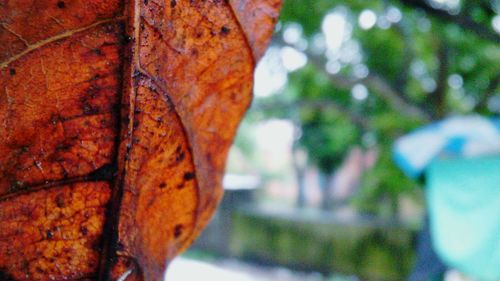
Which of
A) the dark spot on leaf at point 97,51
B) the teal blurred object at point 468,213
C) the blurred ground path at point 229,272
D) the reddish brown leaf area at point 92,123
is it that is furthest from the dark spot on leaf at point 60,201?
the blurred ground path at point 229,272

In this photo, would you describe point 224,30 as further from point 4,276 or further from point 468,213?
point 468,213

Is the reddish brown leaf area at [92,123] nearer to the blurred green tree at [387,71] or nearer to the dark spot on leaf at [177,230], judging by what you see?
the dark spot on leaf at [177,230]

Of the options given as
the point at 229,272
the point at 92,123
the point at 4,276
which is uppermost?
the point at 92,123

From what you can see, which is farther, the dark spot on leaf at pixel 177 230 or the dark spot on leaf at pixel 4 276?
the dark spot on leaf at pixel 177 230

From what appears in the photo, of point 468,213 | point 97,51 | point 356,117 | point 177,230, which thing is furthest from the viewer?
point 356,117

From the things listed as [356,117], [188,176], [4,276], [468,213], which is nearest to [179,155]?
[188,176]

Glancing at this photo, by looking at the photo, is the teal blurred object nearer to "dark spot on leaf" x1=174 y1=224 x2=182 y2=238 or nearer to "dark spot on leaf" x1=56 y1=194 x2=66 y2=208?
"dark spot on leaf" x1=174 y1=224 x2=182 y2=238
